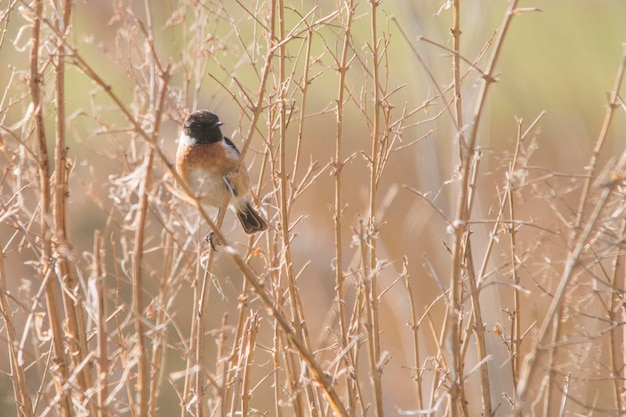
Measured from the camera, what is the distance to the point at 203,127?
162 inches

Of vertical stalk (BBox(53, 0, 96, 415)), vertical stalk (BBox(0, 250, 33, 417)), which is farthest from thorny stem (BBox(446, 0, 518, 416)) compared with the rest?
vertical stalk (BBox(0, 250, 33, 417))

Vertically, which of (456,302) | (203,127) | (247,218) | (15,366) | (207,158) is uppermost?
(203,127)

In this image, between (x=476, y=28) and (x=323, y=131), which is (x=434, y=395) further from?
(x=323, y=131)

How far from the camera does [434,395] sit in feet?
9.13

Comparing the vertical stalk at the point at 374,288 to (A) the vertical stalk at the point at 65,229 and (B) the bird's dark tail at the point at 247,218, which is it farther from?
(B) the bird's dark tail at the point at 247,218

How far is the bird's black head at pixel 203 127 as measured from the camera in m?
4.08

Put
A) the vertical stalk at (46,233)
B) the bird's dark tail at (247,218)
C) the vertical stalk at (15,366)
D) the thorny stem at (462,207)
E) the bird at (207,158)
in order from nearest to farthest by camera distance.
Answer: the thorny stem at (462,207)
the vertical stalk at (46,233)
the vertical stalk at (15,366)
the bird at (207,158)
the bird's dark tail at (247,218)

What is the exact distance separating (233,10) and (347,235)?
12.4 feet

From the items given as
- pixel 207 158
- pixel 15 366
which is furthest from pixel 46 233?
pixel 207 158

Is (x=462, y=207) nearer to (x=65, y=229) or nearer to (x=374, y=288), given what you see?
(x=374, y=288)

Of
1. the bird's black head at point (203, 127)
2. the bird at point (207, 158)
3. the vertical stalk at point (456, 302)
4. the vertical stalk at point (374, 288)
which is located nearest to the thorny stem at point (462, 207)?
the vertical stalk at point (456, 302)

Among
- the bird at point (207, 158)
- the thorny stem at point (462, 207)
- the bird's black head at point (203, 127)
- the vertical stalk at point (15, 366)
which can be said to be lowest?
the vertical stalk at point (15, 366)

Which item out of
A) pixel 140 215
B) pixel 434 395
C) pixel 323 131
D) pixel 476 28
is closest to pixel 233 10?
pixel 323 131

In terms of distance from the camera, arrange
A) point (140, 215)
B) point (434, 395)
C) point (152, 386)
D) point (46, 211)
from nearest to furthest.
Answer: point (140, 215) < point (46, 211) < point (152, 386) < point (434, 395)
